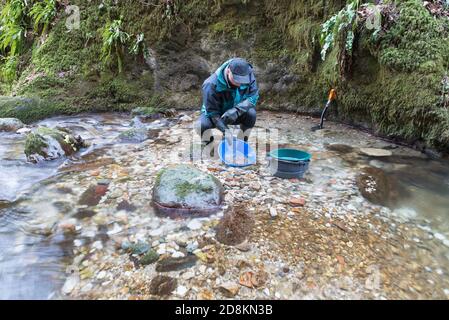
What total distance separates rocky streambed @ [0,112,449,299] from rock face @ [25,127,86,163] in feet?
0.60

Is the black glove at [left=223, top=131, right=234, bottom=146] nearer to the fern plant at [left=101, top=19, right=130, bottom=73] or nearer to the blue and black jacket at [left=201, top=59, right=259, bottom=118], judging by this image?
the blue and black jacket at [left=201, top=59, right=259, bottom=118]

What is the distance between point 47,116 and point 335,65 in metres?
5.98

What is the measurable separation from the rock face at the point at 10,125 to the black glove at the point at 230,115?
13.8 feet

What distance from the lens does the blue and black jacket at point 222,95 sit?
4512 mm

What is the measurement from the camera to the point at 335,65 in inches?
247

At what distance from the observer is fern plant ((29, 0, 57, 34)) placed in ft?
26.7

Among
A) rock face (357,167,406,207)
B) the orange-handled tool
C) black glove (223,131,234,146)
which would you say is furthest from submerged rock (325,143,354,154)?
black glove (223,131,234,146)

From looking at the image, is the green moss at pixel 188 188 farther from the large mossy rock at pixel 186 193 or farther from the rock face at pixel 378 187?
the rock face at pixel 378 187

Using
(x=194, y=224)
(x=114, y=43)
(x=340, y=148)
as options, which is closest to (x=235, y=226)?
(x=194, y=224)

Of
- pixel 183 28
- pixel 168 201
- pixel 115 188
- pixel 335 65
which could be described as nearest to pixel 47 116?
pixel 183 28

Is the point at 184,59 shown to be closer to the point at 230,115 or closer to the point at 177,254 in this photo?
the point at 230,115

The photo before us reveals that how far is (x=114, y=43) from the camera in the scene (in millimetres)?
7520

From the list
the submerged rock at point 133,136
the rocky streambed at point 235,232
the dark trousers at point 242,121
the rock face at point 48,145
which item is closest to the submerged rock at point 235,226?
the rocky streambed at point 235,232

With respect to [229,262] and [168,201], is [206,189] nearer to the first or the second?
[168,201]
